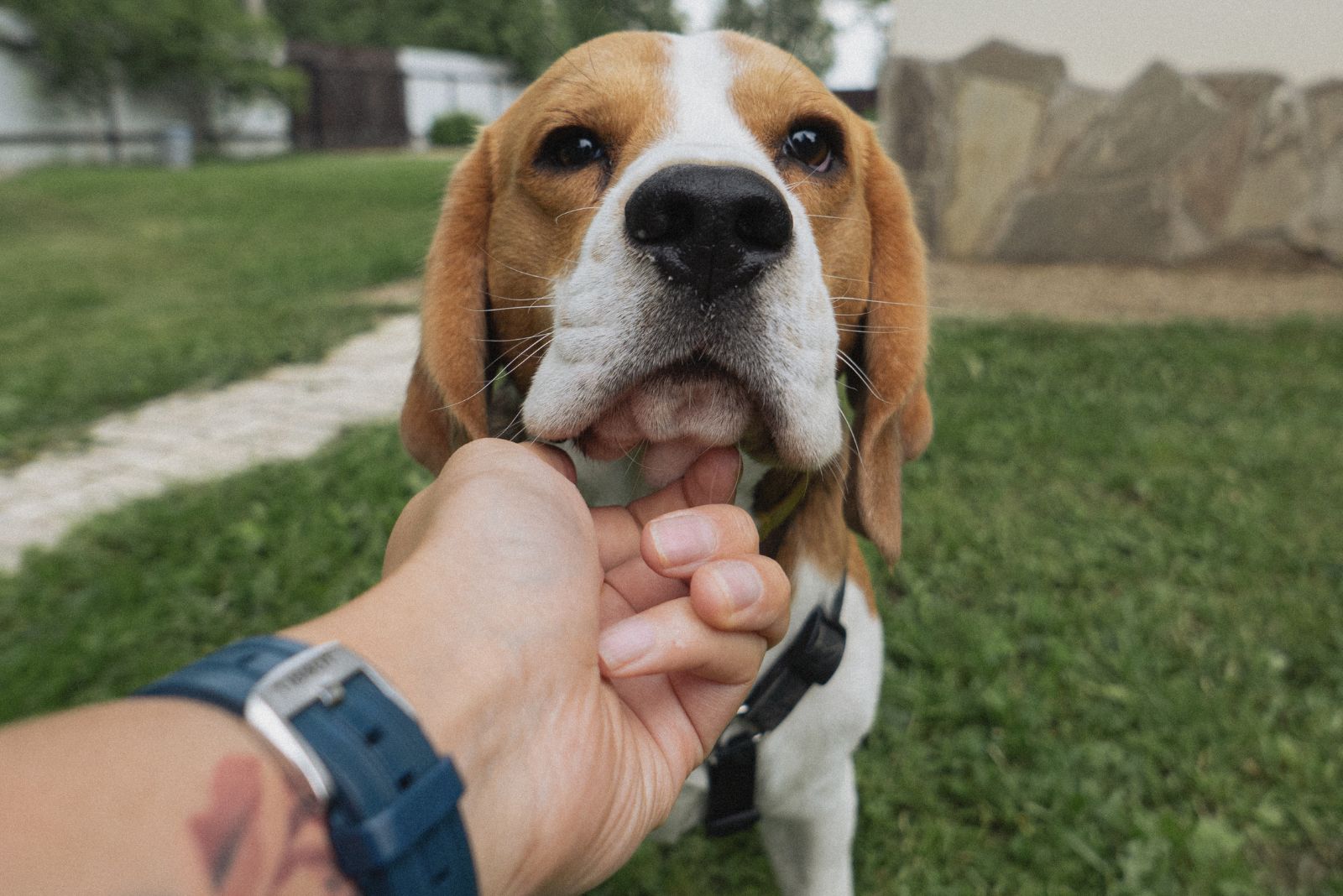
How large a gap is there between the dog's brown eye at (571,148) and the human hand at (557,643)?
2.19 ft

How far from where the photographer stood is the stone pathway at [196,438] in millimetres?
4301

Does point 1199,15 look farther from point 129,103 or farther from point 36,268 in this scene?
point 129,103

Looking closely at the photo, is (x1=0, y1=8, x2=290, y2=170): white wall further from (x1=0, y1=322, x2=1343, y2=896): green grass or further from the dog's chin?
the dog's chin

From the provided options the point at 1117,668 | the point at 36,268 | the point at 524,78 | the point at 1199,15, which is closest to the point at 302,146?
the point at 524,78

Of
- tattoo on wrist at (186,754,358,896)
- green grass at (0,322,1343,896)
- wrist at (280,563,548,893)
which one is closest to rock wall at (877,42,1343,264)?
green grass at (0,322,1343,896)

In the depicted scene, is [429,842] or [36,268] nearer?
[429,842]

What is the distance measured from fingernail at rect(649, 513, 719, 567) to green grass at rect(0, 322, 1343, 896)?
1.56 m

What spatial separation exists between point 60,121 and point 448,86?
17241 millimetres

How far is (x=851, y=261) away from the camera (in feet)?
6.81

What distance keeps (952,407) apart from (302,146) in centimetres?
3680

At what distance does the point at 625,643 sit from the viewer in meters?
1.35

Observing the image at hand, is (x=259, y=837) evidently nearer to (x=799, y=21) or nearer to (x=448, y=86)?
(x=799, y=21)

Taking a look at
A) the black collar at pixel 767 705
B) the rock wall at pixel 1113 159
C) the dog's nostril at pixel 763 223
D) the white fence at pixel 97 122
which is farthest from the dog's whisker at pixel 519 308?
the white fence at pixel 97 122

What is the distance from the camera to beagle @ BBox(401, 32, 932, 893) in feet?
4.84
